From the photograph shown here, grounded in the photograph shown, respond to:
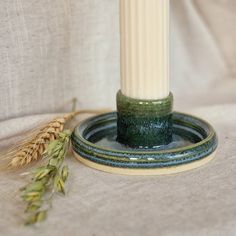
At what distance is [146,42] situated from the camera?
0.77 metres

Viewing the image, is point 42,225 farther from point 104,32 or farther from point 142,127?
point 104,32

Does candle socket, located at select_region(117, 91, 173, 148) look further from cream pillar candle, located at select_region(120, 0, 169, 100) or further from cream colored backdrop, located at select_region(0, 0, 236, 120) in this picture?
cream colored backdrop, located at select_region(0, 0, 236, 120)

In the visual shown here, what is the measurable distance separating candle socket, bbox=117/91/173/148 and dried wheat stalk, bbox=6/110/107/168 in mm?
95

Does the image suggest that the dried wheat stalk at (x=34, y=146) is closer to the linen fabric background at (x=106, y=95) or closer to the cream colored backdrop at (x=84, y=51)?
the linen fabric background at (x=106, y=95)

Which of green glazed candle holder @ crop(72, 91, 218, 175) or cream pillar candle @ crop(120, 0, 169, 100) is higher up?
cream pillar candle @ crop(120, 0, 169, 100)

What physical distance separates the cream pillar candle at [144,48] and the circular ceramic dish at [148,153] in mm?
81

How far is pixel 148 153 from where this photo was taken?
730mm

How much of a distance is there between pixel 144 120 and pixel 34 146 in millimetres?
152

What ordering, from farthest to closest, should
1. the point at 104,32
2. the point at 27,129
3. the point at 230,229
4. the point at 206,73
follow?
the point at 206,73 → the point at 104,32 → the point at 27,129 → the point at 230,229

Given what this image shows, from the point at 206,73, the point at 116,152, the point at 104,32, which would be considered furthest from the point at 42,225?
the point at 206,73

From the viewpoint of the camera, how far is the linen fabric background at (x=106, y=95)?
0.64 m

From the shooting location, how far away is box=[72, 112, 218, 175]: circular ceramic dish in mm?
736

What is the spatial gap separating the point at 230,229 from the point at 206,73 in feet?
1.96

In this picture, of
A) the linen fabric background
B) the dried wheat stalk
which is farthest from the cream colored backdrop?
the dried wheat stalk
